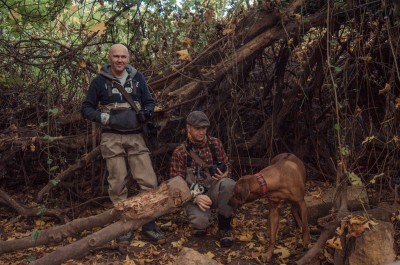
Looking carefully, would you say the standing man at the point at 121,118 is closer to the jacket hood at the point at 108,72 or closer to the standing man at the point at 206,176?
the jacket hood at the point at 108,72

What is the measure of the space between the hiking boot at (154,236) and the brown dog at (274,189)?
Answer: 3.35ft

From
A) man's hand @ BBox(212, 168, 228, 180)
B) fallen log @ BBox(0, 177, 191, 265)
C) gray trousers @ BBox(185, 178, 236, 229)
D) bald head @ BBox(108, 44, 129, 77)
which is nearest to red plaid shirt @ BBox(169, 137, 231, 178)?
man's hand @ BBox(212, 168, 228, 180)

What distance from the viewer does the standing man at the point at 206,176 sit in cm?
441

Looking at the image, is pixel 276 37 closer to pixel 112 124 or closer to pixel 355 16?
pixel 355 16

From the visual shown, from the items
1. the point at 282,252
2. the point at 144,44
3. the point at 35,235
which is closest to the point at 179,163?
the point at 282,252

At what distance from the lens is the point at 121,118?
4.30m

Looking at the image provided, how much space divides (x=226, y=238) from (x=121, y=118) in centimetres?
165

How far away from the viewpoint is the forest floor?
409cm

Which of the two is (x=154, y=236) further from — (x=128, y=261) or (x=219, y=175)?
(x=219, y=175)

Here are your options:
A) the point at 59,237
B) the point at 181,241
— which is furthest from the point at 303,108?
the point at 59,237

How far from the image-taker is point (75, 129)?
5902 millimetres

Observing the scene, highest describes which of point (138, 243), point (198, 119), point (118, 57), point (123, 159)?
point (118, 57)

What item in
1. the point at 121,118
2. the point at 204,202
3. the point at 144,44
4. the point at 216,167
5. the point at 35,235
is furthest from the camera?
the point at 144,44

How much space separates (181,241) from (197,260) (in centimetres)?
119
